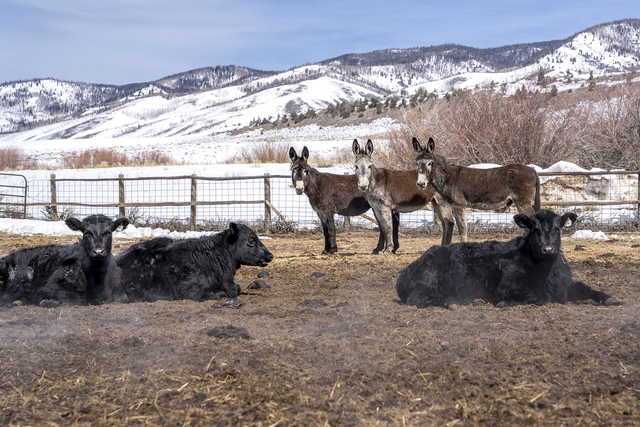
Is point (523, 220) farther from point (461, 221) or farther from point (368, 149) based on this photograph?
point (368, 149)

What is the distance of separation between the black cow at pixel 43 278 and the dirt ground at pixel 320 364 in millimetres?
371

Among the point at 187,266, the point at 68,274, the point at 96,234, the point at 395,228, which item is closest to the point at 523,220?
the point at 187,266

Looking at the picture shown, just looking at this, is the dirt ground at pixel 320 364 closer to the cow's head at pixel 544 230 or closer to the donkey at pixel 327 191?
the cow's head at pixel 544 230

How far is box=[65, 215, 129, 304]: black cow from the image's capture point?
7672mm

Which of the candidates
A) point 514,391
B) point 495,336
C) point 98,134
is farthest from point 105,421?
point 98,134

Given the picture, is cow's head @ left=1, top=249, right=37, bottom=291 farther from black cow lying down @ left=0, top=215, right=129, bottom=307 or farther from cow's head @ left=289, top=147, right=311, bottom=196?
cow's head @ left=289, top=147, right=311, bottom=196

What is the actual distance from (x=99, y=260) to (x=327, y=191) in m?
6.68

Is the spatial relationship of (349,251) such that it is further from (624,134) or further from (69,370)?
(624,134)

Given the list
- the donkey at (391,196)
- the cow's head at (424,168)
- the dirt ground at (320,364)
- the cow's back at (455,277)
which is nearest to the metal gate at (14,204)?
the donkey at (391,196)

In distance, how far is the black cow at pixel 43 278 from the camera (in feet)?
25.6

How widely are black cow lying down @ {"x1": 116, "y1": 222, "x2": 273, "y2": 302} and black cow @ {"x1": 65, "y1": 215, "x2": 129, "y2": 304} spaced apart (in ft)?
0.56

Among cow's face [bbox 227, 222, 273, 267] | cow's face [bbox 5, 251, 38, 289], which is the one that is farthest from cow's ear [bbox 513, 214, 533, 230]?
cow's face [bbox 5, 251, 38, 289]

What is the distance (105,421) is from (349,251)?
979 centimetres

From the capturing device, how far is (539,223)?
712 centimetres
